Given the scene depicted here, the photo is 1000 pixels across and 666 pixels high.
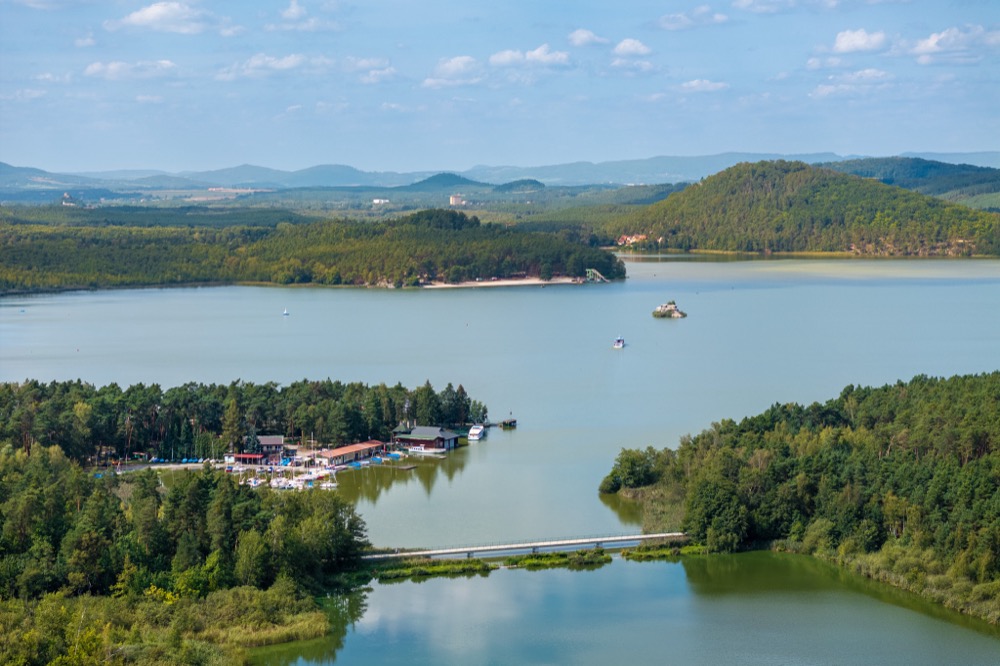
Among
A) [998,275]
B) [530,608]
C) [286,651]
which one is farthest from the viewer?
[998,275]

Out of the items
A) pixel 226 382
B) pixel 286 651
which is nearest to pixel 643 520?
pixel 286 651

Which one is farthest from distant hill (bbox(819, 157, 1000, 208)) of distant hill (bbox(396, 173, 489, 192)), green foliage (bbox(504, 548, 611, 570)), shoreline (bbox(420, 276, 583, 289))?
green foliage (bbox(504, 548, 611, 570))

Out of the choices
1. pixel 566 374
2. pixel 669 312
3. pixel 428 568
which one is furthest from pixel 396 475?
pixel 669 312

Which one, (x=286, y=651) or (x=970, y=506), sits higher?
(x=970, y=506)

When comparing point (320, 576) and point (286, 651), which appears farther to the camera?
point (320, 576)

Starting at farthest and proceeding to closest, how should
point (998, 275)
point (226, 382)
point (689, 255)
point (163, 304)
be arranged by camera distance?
point (689, 255) → point (998, 275) → point (163, 304) → point (226, 382)

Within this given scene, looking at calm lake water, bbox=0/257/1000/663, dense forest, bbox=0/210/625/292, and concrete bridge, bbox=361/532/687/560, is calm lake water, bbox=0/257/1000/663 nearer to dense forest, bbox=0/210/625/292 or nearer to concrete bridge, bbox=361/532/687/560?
concrete bridge, bbox=361/532/687/560

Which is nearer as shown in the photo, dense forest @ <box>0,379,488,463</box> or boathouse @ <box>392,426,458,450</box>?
dense forest @ <box>0,379,488,463</box>

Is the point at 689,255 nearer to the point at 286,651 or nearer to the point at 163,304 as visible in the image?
the point at 163,304
